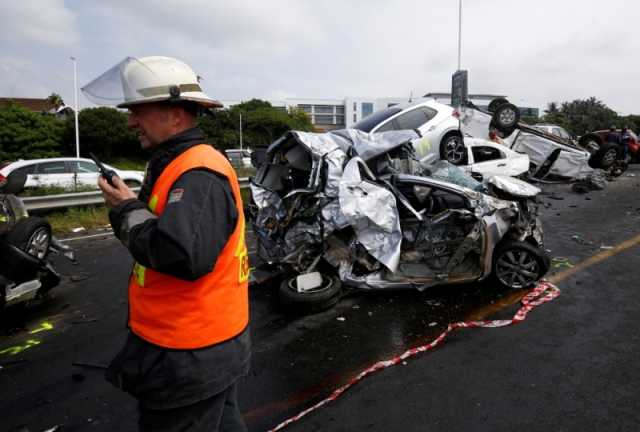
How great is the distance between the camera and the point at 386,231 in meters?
4.51

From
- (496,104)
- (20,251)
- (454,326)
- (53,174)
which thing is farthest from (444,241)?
(53,174)

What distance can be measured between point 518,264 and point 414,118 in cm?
549

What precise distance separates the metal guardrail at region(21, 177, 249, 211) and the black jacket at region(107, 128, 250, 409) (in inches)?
316

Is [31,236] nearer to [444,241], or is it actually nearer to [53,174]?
[444,241]

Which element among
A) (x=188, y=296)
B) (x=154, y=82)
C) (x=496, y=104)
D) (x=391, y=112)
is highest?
(x=496, y=104)

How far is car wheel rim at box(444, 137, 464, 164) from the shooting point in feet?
31.7

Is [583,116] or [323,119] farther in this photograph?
[323,119]

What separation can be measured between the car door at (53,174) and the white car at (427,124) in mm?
8338

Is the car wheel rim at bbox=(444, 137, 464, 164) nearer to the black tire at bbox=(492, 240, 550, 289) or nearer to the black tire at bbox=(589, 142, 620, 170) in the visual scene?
the black tire at bbox=(492, 240, 550, 289)

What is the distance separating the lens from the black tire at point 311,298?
432 centimetres

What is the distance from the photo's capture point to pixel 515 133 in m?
12.5

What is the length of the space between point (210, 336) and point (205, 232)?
1.31 ft

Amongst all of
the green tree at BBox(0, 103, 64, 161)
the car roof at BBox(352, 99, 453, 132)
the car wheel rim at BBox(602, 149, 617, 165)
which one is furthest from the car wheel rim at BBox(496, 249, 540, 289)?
the green tree at BBox(0, 103, 64, 161)

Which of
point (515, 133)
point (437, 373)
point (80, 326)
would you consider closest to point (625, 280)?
point (437, 373)
